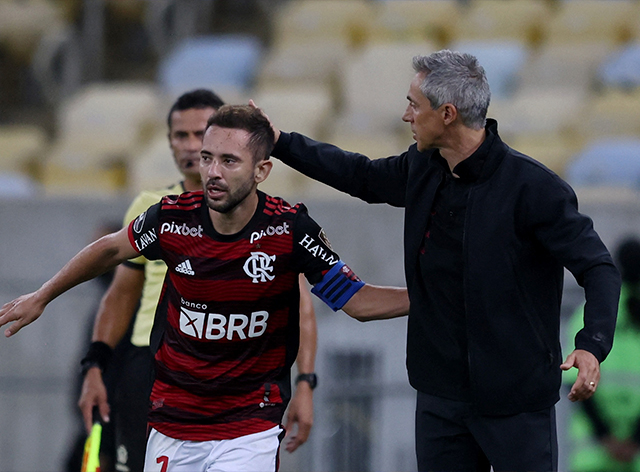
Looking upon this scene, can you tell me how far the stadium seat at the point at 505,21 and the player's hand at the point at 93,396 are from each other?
643cm

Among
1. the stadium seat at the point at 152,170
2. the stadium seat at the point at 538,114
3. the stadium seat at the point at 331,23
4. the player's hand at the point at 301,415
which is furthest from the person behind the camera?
the stadium seat at the point at 331,23

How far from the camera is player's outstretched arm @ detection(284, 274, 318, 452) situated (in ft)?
14.9

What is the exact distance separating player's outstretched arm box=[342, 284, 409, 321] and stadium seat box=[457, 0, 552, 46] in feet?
22.0

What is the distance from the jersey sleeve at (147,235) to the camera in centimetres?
392

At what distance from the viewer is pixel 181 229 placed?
12.8 feet

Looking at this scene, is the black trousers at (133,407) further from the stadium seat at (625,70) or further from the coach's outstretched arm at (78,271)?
the stadium seat at (625,70)

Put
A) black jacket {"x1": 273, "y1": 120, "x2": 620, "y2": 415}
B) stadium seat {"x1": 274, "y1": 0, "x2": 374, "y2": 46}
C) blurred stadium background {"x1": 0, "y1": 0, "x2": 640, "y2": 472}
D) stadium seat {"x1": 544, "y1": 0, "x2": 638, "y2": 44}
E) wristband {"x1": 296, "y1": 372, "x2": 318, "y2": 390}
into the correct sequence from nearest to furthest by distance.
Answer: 1. black jacket {"x1": 273, "y1": 120, "x2": 620, "y2": 415}
2. wristband {"x1": 296, "y1": 372, "x2": 318, "y2": 390}
3. blurred stadium background {"x1": 0, "y1": 0, "x2": 640, "y2": 472}
4. stadium seat {"x1": 544, "y1": 0, "x2": 638, "y2": 44}
5. stadium seat {"x1": 274, "y1": 0, "x2": 374, "y2": 46}

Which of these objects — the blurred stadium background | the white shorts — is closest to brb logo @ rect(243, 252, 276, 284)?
the white shorts

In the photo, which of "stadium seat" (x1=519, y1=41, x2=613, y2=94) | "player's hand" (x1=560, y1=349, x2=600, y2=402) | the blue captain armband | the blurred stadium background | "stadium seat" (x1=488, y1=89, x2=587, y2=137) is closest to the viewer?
"player's hand" (x1=560, y1=349, x2=600, y2=402)

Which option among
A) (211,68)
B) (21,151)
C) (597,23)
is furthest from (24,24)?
(597,23)

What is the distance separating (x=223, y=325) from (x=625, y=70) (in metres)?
6.41

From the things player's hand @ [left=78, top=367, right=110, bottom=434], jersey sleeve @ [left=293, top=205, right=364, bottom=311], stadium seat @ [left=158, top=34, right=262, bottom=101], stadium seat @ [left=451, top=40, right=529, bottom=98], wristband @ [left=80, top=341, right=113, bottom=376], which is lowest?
player's hand @ [left=78, top=367, right=110, bottom=434]

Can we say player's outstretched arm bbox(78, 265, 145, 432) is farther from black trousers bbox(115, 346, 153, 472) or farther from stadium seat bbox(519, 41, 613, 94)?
stadium seat bbox(519, 41, 613, 94)

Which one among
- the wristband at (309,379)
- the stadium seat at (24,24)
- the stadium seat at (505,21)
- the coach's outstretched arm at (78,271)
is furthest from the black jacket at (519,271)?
the stadium seat at (24,24)
